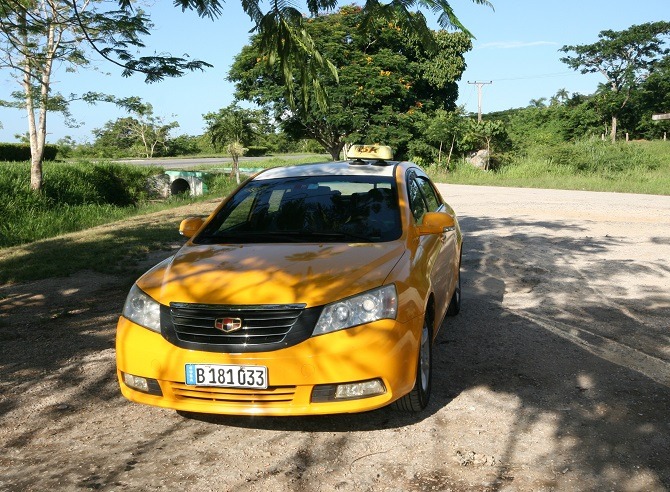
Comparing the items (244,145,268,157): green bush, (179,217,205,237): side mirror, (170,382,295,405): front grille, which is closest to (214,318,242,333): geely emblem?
(170,382,295,405): front grille

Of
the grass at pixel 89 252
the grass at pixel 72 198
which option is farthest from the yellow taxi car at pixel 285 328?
the grass at pixel 72 198

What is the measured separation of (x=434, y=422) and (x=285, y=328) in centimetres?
108

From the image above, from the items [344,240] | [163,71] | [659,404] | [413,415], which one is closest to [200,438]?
[413,415]

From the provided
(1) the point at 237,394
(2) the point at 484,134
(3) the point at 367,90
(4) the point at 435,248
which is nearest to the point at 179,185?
(3) the point at 367,90

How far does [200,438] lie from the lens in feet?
12.0

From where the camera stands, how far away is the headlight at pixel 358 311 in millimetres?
3418

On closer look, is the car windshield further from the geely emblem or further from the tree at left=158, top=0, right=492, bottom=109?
the tree at left=158, top=0, right=492, bottom=109

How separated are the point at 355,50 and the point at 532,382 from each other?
35.1 meters

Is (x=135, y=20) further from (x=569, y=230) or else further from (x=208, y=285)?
(x=569, y=230)

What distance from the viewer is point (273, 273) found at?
3672mm

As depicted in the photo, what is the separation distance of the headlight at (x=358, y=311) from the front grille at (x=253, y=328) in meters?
0.06

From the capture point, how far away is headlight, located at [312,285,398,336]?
3.42 metres

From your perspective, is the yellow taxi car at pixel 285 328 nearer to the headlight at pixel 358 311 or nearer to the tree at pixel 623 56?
the headlight at pixel 358 311

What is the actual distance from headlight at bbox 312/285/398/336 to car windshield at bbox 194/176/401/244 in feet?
2.61
